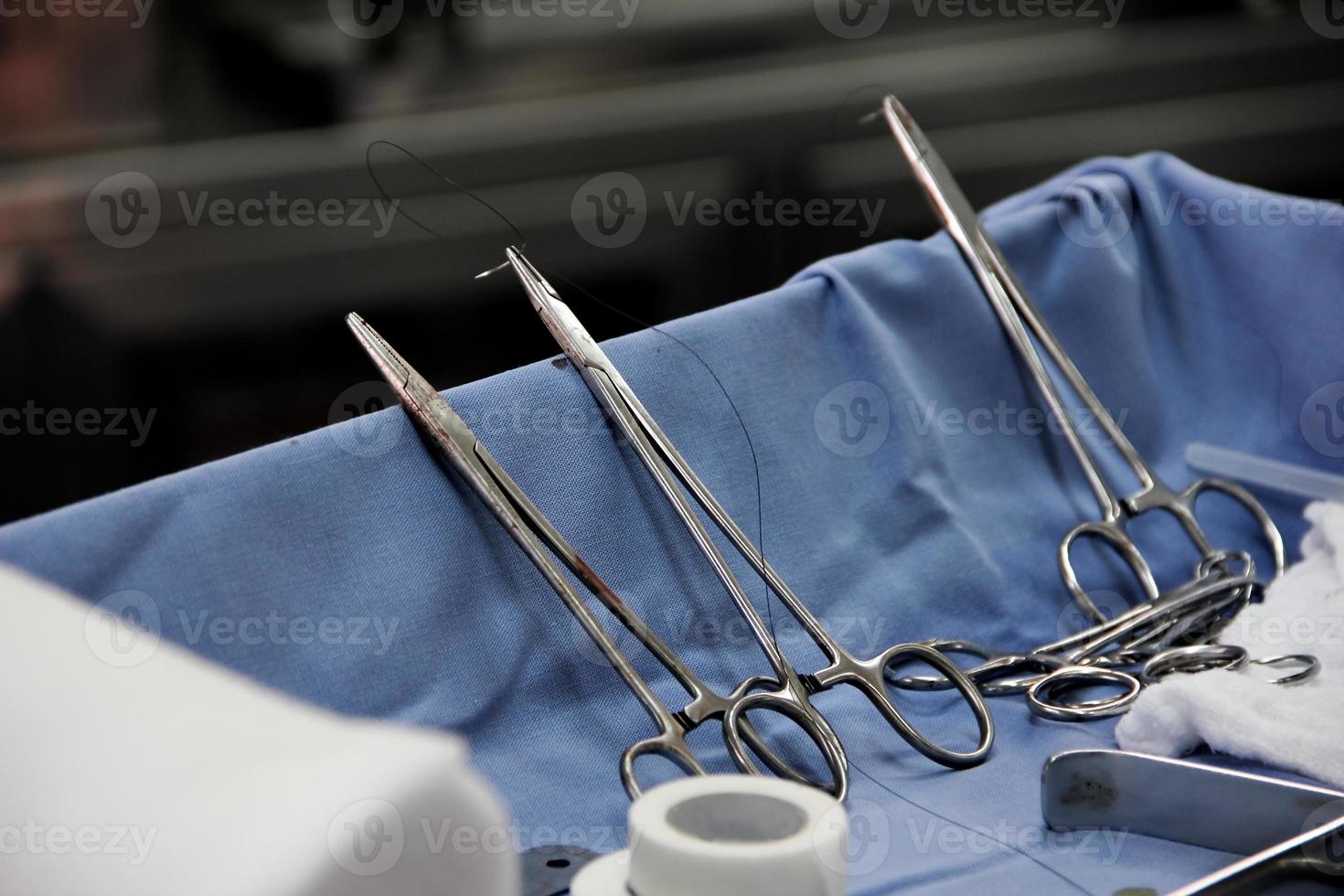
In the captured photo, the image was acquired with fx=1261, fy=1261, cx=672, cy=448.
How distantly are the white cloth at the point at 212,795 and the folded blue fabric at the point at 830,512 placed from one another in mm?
11

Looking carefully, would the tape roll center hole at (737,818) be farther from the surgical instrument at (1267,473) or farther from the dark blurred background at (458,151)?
the dark blurred background at (458,151)

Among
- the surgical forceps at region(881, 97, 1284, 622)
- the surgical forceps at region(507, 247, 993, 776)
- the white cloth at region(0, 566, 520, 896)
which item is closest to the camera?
the white cloth at region(0, 566, 520, 896)

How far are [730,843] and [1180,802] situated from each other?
31cm

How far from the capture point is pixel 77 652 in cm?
45

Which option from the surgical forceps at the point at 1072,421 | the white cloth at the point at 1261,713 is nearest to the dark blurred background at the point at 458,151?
the surgical forceps at the point at 1072,421

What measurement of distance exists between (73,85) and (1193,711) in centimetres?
191

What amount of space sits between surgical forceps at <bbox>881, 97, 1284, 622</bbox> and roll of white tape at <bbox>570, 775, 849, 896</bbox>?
19.9 inches

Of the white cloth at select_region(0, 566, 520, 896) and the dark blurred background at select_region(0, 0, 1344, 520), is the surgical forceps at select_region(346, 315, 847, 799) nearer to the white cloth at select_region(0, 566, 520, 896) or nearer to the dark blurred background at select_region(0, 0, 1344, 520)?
the white cloth at select_region(0, 566, 520, 896)

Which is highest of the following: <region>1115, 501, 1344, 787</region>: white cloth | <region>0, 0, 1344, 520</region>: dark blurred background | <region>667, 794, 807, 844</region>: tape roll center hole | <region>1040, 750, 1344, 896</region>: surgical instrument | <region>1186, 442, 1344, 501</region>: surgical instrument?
<region>0, 0, 1344, 520</region>: dark blurred background

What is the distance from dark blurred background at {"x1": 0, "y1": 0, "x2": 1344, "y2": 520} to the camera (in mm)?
1920

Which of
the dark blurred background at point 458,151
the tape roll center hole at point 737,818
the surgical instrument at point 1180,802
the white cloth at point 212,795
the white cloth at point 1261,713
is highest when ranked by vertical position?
the dark blurred background at point 458,151

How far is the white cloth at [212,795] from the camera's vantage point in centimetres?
35

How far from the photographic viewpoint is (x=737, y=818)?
1.36ft

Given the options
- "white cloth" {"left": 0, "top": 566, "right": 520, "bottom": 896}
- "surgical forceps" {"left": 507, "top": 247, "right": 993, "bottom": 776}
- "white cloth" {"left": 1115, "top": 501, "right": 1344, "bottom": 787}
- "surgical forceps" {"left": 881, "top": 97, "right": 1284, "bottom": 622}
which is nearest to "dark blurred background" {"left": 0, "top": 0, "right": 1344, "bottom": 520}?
"surgical forceps" {"left": 881, "top": 97, "right": 1284, "bottom": 622}
